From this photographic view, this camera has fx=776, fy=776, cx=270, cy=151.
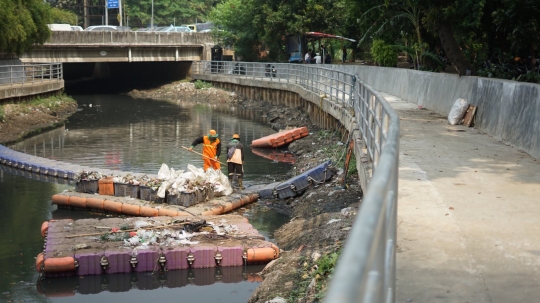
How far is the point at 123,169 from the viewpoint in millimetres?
22875

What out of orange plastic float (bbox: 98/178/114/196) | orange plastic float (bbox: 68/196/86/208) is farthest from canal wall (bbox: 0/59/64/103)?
orange plastic float (bbox: 68/196/86/208)

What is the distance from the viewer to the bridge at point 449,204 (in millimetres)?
2818

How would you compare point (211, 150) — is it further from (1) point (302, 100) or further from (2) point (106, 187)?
(1) point (302, 100)

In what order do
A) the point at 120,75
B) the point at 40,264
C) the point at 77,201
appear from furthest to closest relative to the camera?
the point at 120,75
the point at 77,201
the point at 40,264

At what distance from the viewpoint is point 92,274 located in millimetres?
12398

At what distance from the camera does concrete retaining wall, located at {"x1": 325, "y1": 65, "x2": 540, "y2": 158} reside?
41.6ft

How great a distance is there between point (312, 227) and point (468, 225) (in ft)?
18.7

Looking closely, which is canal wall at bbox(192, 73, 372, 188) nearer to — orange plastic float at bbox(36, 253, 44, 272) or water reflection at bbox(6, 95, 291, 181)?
water reflection at bbox(6, 95, 291, 181)

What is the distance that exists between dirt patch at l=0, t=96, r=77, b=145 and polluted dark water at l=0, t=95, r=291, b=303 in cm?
68

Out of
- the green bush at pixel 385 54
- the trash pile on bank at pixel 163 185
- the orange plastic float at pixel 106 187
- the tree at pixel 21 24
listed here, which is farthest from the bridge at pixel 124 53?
the orange plastic float at pixel 106 187

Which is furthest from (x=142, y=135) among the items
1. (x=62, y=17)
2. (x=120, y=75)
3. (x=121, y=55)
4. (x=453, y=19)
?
(x=62, y=17)

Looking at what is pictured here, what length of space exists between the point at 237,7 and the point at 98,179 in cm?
3728

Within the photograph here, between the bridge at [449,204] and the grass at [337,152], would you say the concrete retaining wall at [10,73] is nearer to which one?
the grass at [337,152]

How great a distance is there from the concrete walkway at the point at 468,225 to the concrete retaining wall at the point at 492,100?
1.25ft
